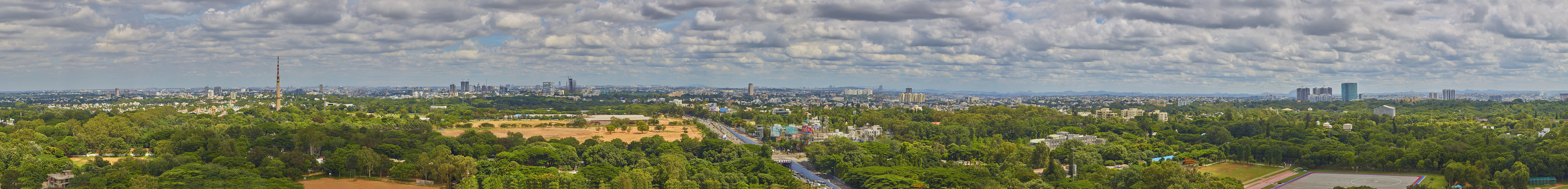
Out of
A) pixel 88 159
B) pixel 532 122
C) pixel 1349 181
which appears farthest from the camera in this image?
pixel 532 122

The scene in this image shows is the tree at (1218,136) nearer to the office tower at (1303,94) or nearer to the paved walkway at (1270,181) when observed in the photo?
the paved walkway at (1270,181)

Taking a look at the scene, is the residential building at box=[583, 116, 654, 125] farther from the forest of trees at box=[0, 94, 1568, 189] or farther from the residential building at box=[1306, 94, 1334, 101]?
the residential building at box=[1306, 94, 1334, 101]

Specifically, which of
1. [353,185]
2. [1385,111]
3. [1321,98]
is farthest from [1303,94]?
[353,185]

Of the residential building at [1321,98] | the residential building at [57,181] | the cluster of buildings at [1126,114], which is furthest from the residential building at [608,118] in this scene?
the residential building at [1321,98]

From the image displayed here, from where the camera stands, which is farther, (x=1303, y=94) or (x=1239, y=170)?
(x=1303, y=94)

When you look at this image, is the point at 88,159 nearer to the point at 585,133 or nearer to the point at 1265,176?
the point at 585,133

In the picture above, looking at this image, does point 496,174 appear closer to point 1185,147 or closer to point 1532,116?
point 1185,147

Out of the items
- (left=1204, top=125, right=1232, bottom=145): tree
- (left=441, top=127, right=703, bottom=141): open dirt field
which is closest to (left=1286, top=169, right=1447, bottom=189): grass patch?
(left=1204, top=125, right=1232, bottom=145): tree
